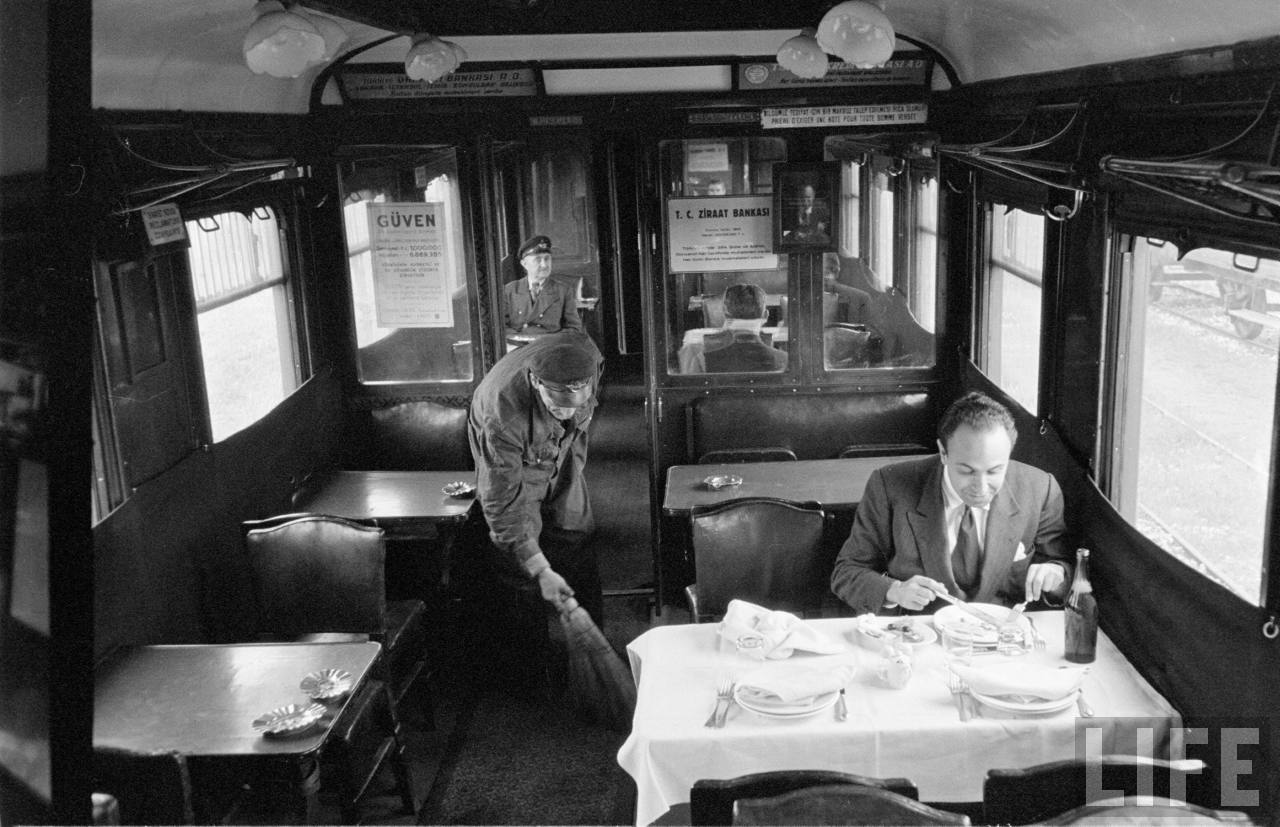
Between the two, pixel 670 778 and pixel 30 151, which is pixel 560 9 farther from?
pixel 30 151

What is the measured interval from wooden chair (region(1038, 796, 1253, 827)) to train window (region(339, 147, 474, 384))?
5.05m

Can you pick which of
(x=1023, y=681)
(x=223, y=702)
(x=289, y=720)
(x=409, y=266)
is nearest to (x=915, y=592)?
(x=1023, y=681)

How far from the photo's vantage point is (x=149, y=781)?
10.7 ft

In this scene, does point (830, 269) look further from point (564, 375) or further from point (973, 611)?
point (973, 611)

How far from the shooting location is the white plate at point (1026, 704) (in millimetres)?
3291

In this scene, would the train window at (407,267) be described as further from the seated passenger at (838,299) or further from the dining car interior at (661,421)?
the seated passenger at (838,299)

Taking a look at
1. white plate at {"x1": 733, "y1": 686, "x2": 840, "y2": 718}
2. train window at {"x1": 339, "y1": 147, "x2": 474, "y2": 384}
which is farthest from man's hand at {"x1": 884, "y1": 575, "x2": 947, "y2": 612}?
train window at {"x1": 339, "y1": 147, "x2": 474, "y2": 384}

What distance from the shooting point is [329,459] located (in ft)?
22.1

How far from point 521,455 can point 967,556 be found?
2.08 metres

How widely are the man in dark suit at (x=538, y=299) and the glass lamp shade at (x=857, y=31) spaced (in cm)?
488

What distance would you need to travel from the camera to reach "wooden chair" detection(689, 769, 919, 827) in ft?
9.01

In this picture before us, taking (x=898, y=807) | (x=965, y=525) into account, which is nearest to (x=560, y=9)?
(x=965, y=525)

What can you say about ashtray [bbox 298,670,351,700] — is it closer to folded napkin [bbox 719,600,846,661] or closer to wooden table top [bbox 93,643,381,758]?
wooden table top [bbox 93,643,381,758]

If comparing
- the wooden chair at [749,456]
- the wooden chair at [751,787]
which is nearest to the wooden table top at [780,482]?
the wooden chair at [749,456]
